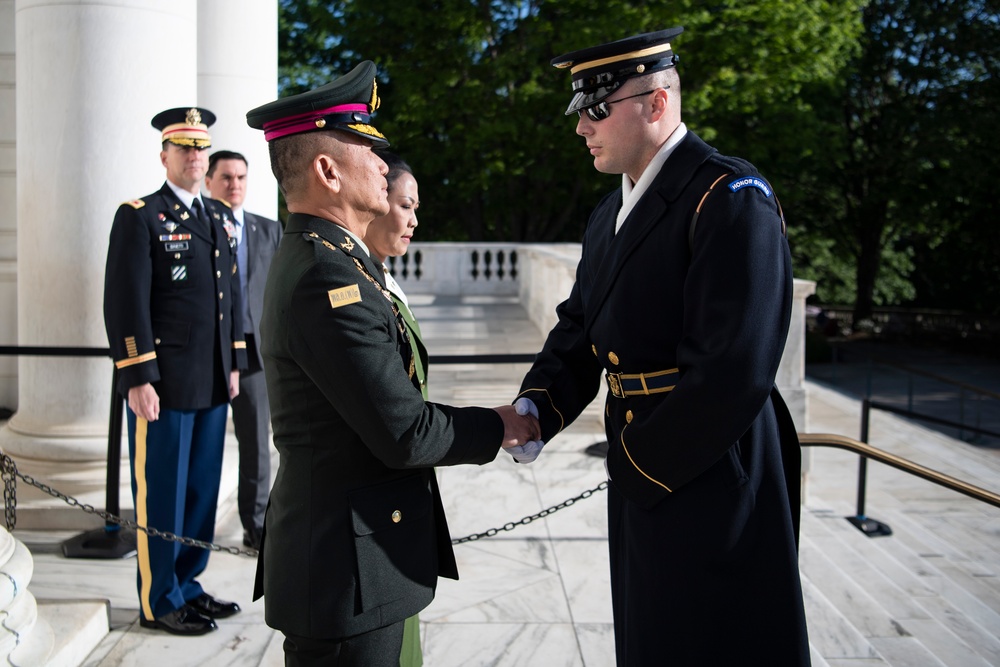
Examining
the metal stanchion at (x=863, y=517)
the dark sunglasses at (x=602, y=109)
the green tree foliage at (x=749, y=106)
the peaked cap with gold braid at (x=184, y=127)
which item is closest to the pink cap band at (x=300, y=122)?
the dark sunglasses at (x=602, y=109)

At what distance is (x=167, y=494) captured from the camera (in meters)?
4.27

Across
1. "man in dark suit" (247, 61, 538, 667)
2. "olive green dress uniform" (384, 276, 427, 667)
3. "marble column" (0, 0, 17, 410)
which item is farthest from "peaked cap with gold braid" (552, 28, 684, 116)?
"marble column" (0, 0, 17, 410)

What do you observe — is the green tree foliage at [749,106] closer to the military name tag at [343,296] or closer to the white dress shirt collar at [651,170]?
the white dress shirt collar at [651,170]

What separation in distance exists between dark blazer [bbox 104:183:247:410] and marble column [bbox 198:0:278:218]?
2702 mm

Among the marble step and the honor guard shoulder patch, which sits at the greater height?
the honor guard shoulder patch

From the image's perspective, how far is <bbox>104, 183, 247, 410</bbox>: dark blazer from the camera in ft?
13.7

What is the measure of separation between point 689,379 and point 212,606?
9.59 ft

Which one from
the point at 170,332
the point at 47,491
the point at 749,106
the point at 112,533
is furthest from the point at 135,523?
the point at 749,106

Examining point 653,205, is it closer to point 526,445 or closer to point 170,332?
point 526,445

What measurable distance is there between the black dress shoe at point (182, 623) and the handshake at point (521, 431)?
2062 millimetres

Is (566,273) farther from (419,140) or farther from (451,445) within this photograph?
(419,140)

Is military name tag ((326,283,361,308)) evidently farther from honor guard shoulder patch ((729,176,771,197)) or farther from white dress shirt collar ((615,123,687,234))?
honor guard shoulder patch ((729,176,771,197))

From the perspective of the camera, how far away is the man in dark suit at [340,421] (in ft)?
7.46

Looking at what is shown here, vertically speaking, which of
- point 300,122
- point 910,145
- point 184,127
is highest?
point 910,145
